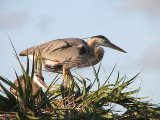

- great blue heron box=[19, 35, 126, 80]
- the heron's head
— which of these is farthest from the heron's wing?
the heron's head

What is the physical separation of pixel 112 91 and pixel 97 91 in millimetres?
283

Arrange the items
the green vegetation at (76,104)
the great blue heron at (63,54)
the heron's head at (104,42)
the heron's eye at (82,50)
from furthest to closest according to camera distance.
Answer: the heron's head at (104,42) < the heron's eye at (82,50) < the great blue heron at (63,54) < the green vegetation at (76,104)

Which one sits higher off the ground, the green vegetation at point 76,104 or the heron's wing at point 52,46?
the heron's wing at point 52,46

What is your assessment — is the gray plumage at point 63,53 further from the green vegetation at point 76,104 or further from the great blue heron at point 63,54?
the green vegetation at point 76,104

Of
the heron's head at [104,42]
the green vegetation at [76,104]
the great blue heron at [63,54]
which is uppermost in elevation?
the heron's head at [104,42]

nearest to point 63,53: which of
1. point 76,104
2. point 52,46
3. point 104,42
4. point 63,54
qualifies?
point 63,54

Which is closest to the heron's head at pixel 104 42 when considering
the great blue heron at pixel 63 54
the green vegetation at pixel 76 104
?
the great blue heron at pixel 63 54

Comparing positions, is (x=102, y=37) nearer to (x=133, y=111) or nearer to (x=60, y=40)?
(x=60, y=40)

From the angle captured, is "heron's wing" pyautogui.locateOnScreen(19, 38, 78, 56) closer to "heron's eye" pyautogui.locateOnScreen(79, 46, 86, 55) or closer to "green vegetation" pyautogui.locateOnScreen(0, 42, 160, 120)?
"heron's eye" pyautogui.locateOnScreen(79, 46, 86, 55)

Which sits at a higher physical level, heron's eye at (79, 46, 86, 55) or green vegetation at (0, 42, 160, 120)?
heron's eye at (79, 46, 86, 55)

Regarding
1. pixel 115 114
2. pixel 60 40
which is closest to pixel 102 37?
pixel 60 40

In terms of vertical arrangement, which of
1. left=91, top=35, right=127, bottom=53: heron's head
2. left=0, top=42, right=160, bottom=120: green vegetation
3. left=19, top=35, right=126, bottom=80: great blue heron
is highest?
left=91, top=35, right=127, bottom=53: heron's head

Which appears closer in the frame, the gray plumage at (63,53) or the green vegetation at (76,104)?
the green vegetation at (76,104)

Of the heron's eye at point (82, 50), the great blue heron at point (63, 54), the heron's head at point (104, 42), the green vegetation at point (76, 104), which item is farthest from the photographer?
the heron's head at point (104, 42)
